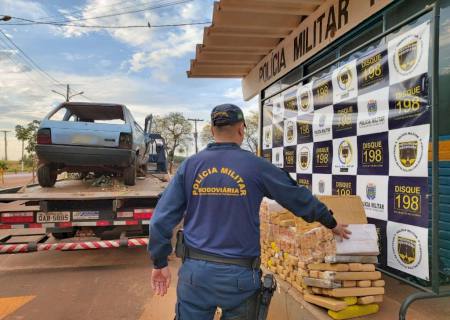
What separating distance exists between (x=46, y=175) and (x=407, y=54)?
6.53 meters

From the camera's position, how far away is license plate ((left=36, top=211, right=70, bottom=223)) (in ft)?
19.4

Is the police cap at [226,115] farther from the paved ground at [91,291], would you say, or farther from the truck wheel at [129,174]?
the truck wheel at [129,174]

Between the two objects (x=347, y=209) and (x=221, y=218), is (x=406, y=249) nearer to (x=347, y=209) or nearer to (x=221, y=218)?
(x=347, y=209)

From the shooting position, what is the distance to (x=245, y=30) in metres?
5.90

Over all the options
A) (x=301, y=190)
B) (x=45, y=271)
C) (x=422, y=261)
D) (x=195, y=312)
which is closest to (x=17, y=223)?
(x=45, y=271)

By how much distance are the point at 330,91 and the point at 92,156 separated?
466 centimetres

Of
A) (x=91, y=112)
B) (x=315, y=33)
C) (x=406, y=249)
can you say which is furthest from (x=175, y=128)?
(x=406, y=249)

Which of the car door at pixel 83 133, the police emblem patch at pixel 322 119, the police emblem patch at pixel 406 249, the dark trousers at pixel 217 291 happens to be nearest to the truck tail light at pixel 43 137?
the car door at pixel 83 133

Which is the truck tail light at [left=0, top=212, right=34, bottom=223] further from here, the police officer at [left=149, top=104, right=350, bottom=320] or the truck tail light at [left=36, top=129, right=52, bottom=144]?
the police officer at [left=149, top=104, right=350, bottom=320]

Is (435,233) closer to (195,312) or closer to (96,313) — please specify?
(195,312)

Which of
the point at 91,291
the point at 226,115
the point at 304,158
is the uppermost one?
the point at 226,115

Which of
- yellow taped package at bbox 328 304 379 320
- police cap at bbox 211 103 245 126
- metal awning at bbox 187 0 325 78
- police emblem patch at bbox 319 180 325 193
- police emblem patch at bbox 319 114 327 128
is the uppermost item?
metal awning at bbox 187 0 325 78

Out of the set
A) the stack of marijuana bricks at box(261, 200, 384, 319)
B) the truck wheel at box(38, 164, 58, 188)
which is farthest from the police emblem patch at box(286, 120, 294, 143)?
the truck wheel at box(38, 164, 58, 188)

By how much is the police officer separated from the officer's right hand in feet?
1.14
